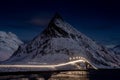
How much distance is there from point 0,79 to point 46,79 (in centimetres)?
3564

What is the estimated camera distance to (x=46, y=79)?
17325cm

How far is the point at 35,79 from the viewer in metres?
169

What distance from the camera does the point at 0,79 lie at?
145 m

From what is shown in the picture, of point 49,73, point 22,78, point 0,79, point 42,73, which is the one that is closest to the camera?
point 0,79

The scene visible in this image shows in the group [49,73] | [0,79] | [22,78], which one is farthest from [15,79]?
[49,73]

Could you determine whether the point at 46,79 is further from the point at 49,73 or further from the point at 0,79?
the point at 0,79

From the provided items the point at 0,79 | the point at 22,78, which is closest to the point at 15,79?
the point at 22,78

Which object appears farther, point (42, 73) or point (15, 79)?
point (42, 73)

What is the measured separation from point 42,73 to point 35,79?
538 centimetres

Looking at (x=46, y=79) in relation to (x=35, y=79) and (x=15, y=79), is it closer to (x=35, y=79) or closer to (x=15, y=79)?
(x=35, y=79)

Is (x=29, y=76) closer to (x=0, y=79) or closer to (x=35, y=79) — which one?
(x=35, y=79)

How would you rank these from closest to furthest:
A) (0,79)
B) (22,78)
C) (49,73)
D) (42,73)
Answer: (0,79)
(22,78)
(42,73)
(49,73)

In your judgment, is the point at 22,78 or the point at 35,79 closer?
the point at 22,78

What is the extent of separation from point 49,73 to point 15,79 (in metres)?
29.4
